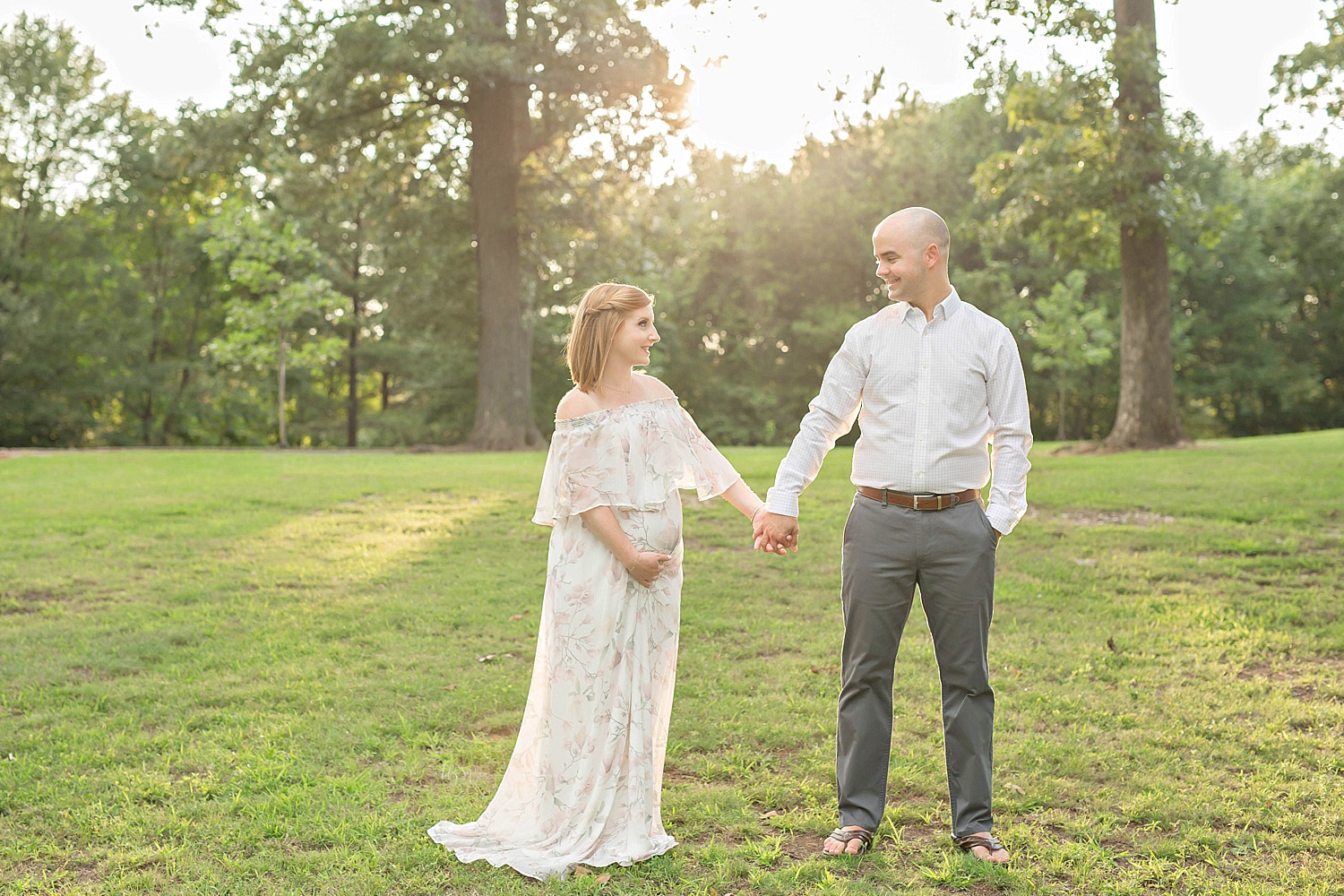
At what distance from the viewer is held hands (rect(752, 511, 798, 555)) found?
3.84m

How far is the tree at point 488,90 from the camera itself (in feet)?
61.5

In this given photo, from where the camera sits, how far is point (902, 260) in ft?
12.3

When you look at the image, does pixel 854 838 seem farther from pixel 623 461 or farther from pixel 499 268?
pixel 499 268

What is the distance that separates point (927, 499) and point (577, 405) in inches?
52.8

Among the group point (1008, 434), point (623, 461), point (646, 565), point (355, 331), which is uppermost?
point (355, 331)

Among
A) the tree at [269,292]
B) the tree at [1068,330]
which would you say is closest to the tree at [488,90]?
the tree at [269,292]

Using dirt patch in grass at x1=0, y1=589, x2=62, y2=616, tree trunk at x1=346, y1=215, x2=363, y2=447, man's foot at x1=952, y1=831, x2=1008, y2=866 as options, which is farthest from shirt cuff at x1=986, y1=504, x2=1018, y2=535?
tree trunk at x1=346, y1=215, x2=363, y2=447

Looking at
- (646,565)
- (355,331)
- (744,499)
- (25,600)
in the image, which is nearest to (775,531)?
(744,499)

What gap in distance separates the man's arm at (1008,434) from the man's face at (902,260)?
0.37 metres

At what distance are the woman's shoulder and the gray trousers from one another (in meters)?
1.06

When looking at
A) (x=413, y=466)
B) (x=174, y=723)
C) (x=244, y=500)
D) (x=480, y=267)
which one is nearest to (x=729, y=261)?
(x=480, y=267)

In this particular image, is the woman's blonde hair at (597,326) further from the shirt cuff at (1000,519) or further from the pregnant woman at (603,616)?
the shirt cuff at (1000,519)

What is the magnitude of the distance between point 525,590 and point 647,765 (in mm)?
4631

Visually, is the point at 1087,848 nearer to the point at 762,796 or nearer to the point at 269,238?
the point at 762,796
